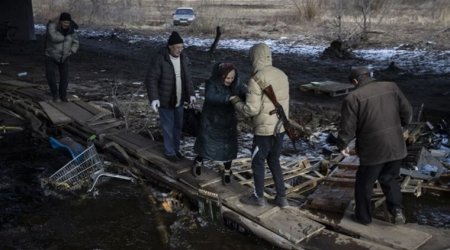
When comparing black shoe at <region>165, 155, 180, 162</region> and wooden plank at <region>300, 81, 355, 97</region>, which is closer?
black shoe at <region>165, 155, 180, 162</region>

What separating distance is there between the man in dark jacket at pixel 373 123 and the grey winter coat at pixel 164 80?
236 centimetres

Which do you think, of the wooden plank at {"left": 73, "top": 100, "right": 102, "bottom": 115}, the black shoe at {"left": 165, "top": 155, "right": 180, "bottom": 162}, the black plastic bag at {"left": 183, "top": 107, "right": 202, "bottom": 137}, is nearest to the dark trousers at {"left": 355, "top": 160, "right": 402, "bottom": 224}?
the black plastic bag at {"left": 183, "top": 107, "right": 202, "bottom": 137}

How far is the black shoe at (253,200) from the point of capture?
216 inches

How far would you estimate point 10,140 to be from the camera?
841cm

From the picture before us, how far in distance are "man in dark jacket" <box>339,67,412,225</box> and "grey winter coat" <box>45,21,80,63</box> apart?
627cm

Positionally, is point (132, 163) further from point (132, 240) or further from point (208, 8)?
point (208, 8)

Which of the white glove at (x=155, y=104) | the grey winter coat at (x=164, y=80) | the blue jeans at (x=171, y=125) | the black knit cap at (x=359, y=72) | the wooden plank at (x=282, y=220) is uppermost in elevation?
the black knit cap at (x=359, y=72)

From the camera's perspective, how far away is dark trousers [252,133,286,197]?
5199 millimetres

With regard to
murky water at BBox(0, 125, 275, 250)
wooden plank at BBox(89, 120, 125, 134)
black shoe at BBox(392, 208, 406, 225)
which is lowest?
murky water at BBox(0, 125, 275, 250)

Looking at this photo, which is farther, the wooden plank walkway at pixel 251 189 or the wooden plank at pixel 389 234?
the wooden plank walkway at pixel 251 189

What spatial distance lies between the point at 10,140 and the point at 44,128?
639 mm

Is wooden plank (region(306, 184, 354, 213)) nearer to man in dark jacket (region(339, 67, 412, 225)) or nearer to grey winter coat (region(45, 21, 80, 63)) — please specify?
man in dark jacket (region(339, 67, 412, 225))

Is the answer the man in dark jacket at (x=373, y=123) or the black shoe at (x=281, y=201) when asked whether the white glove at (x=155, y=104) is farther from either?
the man in dark jacket at (x=373, y=123)

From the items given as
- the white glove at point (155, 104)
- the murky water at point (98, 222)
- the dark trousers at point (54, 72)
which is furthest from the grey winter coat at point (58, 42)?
the white glove at point (155, 104)
